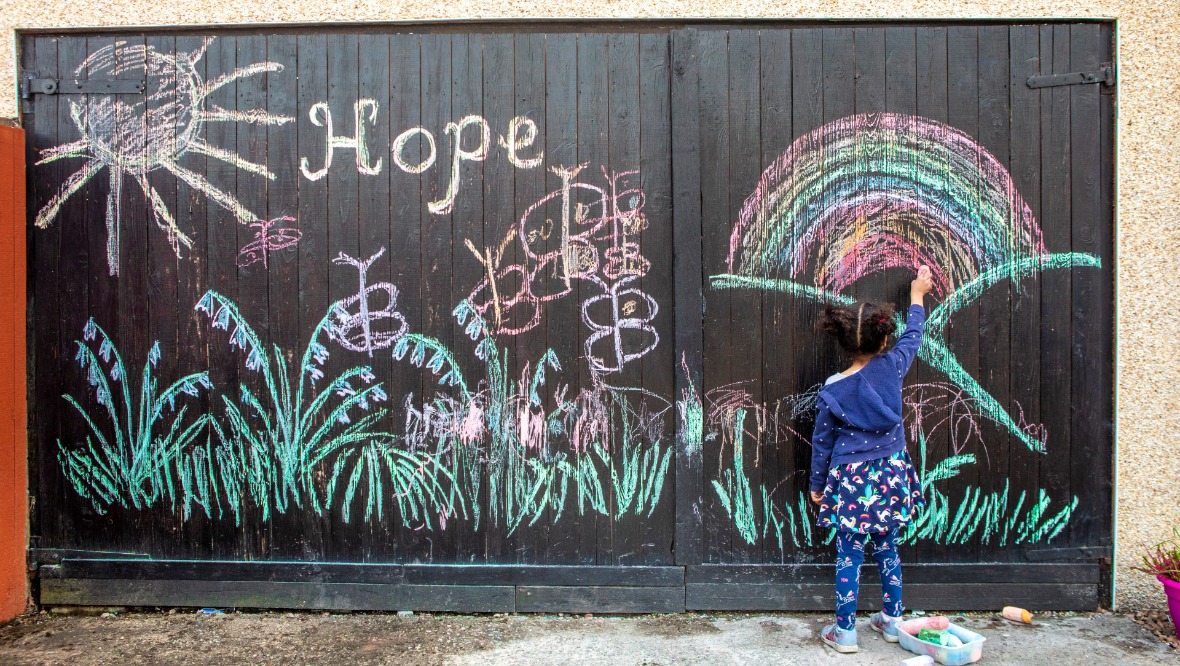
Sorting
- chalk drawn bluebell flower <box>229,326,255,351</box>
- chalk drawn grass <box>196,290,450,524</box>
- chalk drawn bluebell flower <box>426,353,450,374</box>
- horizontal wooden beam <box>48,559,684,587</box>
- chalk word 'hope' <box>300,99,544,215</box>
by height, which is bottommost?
horizontal wooden beam <box>48,559,684,587</box>

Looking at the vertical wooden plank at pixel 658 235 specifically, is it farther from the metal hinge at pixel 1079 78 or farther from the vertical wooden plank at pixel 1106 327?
the vertical wooden plank at pixel 1106 327

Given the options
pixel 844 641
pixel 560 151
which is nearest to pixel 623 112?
pixel 560 151

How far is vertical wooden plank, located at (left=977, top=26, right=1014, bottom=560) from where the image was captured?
3455 mm

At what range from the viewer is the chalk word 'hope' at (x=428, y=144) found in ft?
11.5

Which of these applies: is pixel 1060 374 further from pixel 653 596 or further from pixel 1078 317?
pixel 653 596

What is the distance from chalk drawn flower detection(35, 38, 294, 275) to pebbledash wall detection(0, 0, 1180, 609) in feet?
5.50

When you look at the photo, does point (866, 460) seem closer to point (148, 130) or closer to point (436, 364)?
point (436, 364)

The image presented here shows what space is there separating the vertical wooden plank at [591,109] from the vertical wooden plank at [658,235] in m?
0.17

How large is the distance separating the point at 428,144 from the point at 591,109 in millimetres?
765

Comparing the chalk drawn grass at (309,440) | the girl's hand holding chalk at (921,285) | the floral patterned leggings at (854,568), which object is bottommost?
the floral patterned leggings at (854,568)

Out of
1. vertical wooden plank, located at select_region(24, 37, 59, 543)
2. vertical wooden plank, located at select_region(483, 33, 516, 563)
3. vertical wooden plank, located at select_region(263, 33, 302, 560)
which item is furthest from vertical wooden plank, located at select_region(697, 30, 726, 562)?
vertical wooden plank, located at select_region(24, 37, 59, 543)

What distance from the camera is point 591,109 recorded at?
350 cm

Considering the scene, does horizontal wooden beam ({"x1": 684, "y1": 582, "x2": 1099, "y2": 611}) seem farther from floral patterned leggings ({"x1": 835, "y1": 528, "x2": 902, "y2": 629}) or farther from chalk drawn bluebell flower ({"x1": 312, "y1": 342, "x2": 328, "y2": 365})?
chalk drawn bluebell flower ({"x1": 312, "y1": 342, "x2": 328, "y2": 365})

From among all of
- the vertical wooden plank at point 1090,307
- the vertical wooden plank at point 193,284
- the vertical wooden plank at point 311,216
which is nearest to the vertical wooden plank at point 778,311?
the vertical wooden plank at point 1090,307
